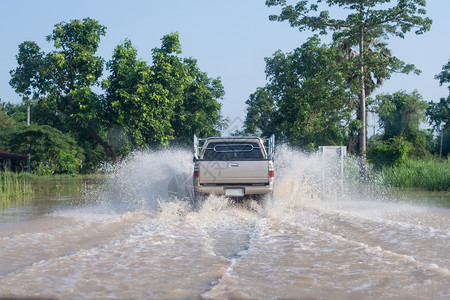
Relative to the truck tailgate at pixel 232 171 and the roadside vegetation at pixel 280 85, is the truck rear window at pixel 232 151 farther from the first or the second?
the roadside vegetation at pixel 280 85

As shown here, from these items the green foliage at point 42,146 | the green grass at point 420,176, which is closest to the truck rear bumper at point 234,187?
the green grass at point 420,176

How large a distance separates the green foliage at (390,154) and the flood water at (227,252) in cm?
1161

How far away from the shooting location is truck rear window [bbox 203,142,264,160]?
13047mm

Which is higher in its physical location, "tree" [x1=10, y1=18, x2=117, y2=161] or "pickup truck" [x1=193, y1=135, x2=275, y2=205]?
"tree" [x1=10, y1=18, x2=117, y2=161]

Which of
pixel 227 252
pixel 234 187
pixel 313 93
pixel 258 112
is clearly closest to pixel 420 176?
pixel 313 93

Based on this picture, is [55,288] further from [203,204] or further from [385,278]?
[203,204]

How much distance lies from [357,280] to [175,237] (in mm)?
3772

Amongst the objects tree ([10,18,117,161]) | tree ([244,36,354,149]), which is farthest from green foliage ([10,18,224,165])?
tree ([244,36,354,149])

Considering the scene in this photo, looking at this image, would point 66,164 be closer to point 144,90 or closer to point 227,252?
point 144,90

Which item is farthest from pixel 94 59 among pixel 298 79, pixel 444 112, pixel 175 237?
pixel 444 112

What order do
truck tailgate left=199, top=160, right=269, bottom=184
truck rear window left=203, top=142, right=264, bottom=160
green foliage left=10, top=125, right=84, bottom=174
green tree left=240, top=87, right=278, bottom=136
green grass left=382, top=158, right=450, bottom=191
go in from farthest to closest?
green tree left=240, top=87, right=278, bottom=136 → green foliage left=10, top=125, right=84, bottom=174 → green grass left=382, top=158, right=450, bottom=191 → truck rear window left=203, top=142, right=264, bottom=160 → truck tailgate left=199, top=160, right=269, bottom=184

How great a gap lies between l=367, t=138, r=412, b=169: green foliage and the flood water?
11.6 metres

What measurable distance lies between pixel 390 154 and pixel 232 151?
14.5 m

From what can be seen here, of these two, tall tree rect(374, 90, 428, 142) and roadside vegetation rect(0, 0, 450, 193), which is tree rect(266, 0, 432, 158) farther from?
tall tree rect(374, 90, 428, 142)
